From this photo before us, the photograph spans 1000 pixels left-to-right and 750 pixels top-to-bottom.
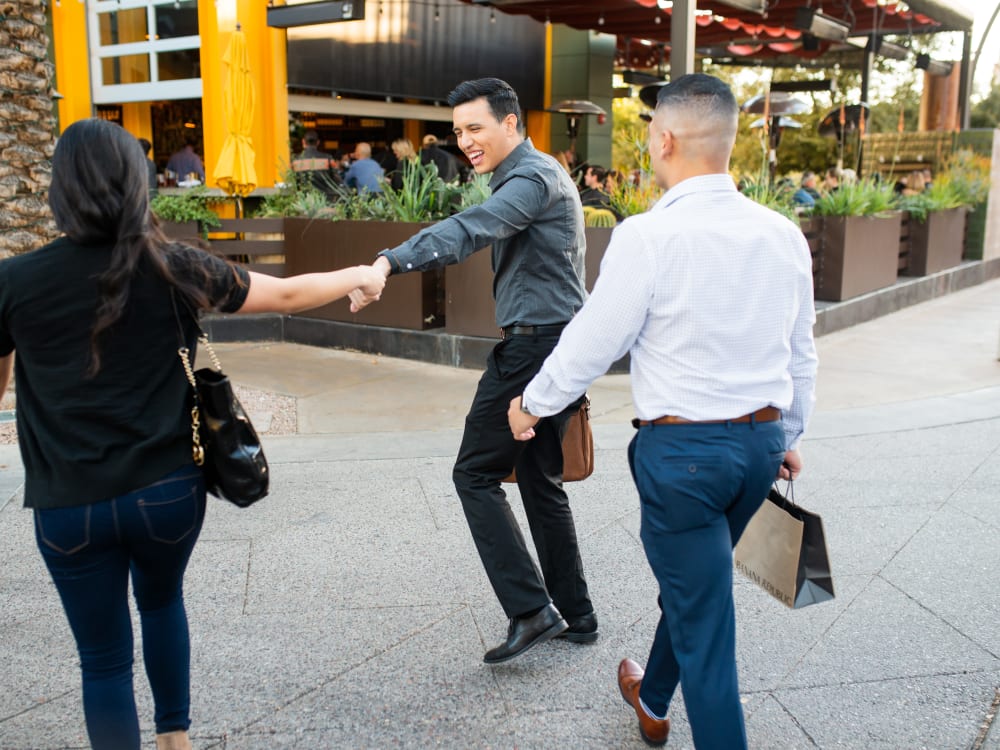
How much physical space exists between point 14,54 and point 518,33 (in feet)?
46.0

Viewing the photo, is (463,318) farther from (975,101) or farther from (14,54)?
(975,101)

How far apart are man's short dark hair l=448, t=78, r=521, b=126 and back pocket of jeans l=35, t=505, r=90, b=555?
1.80m

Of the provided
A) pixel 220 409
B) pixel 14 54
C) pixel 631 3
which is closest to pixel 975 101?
pixel 631 3

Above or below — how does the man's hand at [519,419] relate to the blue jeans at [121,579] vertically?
above

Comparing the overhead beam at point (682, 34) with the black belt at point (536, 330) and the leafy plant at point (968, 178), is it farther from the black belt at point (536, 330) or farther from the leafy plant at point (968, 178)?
the leafy plant at point (968, 178)

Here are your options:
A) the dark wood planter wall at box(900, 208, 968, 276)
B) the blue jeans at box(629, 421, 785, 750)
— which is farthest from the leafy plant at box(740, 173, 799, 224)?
the blue jeans at box(629, 421, 785, 750)

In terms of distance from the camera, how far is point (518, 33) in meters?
19.6

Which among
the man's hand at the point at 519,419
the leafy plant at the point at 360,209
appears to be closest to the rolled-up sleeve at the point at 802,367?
the man's hand at the point at 519,419

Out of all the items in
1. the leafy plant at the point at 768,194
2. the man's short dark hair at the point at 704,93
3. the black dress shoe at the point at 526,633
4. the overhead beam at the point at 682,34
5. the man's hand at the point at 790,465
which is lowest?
the black dress shoe at the point at 526,633

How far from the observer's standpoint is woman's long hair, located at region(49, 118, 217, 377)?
217cm

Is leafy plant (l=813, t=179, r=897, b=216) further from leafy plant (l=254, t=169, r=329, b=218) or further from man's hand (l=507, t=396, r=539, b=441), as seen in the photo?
man's hand (l=507, t=396, r=539, b=441)

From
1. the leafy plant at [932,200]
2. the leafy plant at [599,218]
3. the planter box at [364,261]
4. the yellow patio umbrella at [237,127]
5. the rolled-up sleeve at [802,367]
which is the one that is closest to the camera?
the rolled-up sleeve at [802,367]

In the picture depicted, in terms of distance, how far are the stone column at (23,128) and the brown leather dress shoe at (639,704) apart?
5591mm

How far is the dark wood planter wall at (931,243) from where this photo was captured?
1373 centimetres
